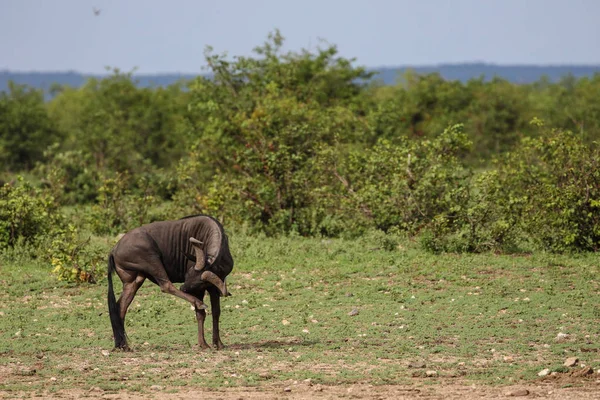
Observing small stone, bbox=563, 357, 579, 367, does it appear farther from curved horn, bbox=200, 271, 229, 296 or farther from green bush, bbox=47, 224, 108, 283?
green bush, bbox=47, 224, 108, 283

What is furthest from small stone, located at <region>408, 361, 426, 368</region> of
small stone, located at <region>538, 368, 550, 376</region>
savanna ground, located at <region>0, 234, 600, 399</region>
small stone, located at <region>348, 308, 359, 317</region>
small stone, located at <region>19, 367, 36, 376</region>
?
small stone, located at <region>19, 367, 36, 376</region>

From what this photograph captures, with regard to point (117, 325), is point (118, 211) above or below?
below

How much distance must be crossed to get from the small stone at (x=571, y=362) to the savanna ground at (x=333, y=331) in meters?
0.05

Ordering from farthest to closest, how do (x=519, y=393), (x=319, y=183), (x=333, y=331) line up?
1. (x=319, y=183)
2. (x=333, y=331)
3. (x=519, y=393)

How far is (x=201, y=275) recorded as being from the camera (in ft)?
32.8

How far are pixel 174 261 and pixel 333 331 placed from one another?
7.12ft

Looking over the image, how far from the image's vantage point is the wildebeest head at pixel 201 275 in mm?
9922

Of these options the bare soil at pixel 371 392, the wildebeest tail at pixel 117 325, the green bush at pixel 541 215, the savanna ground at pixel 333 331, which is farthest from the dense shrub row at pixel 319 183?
the bare soil at pixel 371 392

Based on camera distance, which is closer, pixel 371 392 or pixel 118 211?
pixel 371 392

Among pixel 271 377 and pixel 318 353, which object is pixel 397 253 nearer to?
pixel 318 353

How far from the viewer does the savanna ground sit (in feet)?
28.7

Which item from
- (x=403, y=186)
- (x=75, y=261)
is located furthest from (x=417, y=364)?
(x=403, y=186)

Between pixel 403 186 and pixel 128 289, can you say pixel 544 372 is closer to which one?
pixel 128 289

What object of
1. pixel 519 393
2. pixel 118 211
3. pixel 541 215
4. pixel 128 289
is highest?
pixel 128 289
